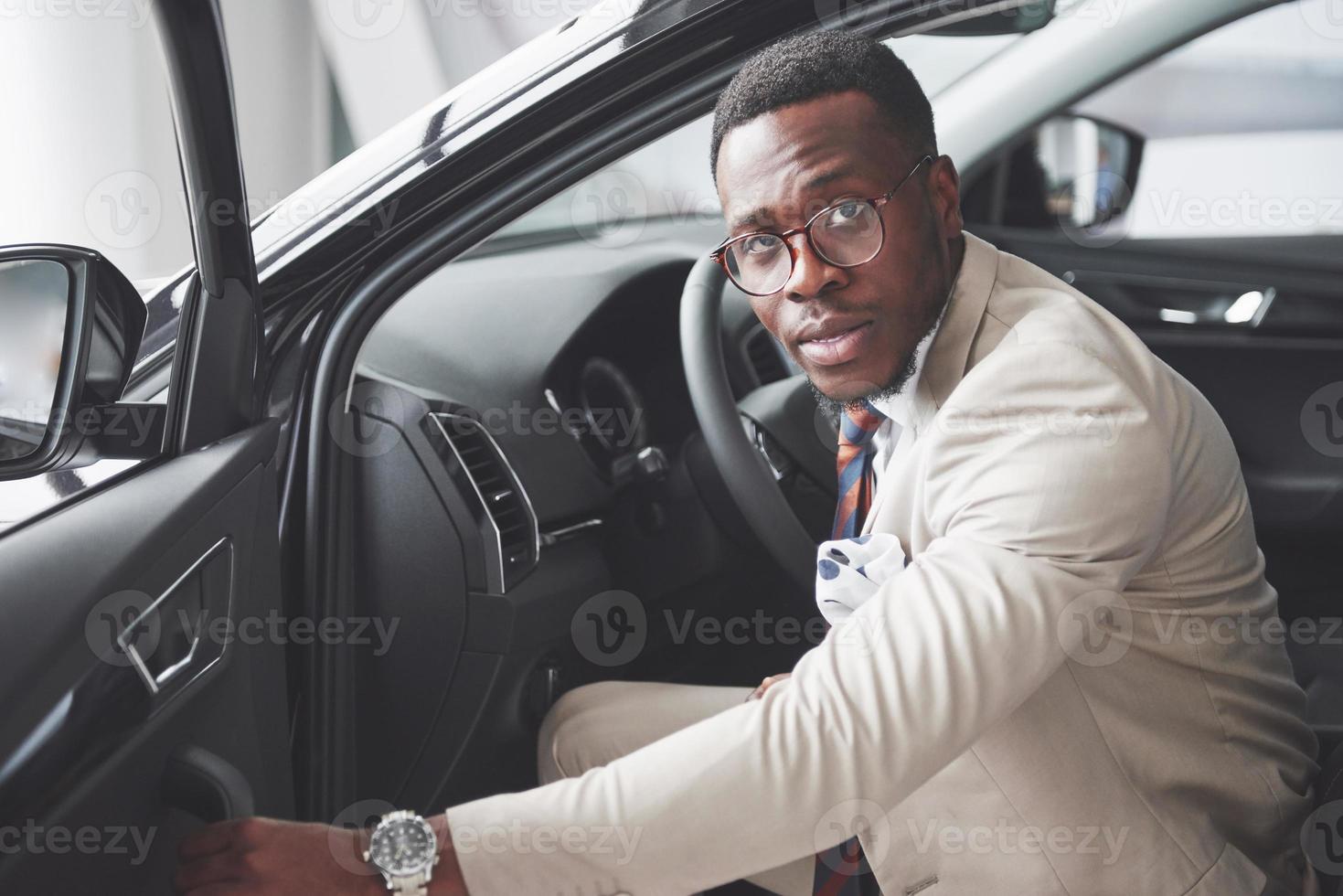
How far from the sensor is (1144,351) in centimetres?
104

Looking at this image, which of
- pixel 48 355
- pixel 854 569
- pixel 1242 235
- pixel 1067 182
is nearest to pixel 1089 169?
pixel 1067 182

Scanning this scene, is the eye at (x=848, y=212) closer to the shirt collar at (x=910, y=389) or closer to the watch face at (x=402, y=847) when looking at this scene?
the shirt collar at (x=910, y=389)

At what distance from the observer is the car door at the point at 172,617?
763 mm

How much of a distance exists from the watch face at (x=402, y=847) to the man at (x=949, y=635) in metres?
0.01

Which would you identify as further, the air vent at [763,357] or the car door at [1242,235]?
the car door at [1242,235]

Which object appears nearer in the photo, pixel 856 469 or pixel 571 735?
pixel 856 469

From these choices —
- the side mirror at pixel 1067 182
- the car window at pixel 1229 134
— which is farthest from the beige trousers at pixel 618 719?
the car window at pixel 1229 134

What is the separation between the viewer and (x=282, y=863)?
0.83 m

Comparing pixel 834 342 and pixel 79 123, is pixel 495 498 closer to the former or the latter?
pixel 834 342

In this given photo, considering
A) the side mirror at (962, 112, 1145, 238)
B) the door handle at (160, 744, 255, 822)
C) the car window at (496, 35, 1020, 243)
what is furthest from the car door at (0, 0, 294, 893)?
the side mirror at (962, 112, 1145, 238)

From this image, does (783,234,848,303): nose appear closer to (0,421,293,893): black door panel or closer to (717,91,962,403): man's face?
(717,91,962,403): man's face

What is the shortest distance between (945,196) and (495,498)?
63cm

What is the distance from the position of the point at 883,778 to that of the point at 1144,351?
0.44m

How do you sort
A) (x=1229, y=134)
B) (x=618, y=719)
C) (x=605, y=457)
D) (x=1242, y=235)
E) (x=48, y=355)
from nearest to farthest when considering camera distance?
(x=48, y=355), (x=618, y=719), (x=605, y=457), (x=1242, y=235), (x=1229, y=134)
